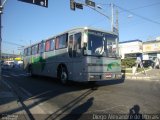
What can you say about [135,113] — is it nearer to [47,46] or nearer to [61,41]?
[61,41]

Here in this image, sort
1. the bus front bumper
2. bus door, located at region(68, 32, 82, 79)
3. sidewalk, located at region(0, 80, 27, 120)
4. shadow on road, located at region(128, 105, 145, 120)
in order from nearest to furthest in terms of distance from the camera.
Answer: shadow on road, located at region(128, 105, 145, 120) → sidewalk, located at region(0, 80, 27, 120) → the bus front bumper → bus door, located at region(68, 32, 82, 79)

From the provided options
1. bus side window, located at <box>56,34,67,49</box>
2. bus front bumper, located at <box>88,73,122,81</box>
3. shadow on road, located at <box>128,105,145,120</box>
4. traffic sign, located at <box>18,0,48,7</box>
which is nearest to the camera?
shadow on road, located at <box>128,105,145,120</box>

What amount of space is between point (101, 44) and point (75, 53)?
152 cm

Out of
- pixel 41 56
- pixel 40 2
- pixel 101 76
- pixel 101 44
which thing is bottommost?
pixel 101 76

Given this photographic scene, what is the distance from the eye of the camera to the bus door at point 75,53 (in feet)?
39.7

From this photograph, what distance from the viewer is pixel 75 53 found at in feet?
41.0

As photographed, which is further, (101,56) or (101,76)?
(101,56)

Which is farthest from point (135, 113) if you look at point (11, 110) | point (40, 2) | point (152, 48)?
point (152, 48)

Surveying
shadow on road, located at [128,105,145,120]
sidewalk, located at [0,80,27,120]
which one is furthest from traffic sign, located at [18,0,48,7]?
shadow on road, located at [128,105,145,120]

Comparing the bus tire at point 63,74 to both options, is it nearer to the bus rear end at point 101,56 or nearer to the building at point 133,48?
the bus rear end at point 101,56

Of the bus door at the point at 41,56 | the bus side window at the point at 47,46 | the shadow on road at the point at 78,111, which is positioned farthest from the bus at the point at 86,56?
the shadow on road at the point at 78,111

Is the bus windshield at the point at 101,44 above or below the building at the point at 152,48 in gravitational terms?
below

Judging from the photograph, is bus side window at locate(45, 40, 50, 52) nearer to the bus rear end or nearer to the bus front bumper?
the bus rear end

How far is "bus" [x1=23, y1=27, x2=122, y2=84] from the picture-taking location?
11.6m
